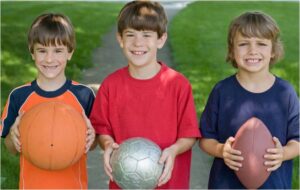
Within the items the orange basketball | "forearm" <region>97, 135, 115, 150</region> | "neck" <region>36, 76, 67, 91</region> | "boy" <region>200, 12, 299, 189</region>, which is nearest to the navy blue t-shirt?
"boy" <region>200, 12, 299, 189</region>

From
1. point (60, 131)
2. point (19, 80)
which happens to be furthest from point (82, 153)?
point (19, 80)

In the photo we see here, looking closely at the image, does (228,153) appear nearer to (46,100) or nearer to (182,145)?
(182,145)

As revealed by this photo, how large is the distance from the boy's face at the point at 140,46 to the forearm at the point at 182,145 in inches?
23.0

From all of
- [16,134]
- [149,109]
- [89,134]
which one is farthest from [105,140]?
[16,134]

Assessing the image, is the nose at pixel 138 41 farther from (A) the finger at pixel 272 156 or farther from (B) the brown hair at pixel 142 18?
(A) the finger at pixel 272 156

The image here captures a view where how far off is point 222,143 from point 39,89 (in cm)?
136

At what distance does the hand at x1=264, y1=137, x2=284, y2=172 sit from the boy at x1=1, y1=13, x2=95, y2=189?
1.34 meters

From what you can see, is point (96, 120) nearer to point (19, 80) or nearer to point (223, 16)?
point (19, 80)

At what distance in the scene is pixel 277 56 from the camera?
4.16 meters

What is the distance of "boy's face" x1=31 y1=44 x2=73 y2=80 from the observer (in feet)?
13.5

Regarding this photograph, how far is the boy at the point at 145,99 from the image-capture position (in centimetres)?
398

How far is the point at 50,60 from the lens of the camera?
13.5 feet

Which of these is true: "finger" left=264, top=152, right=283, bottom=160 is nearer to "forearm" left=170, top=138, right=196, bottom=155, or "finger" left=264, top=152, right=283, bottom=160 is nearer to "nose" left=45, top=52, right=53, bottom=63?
"forearm" left=170, top=138, right=196, bottom=155

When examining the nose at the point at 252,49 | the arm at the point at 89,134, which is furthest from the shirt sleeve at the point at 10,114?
the nose at the point at 252,49
